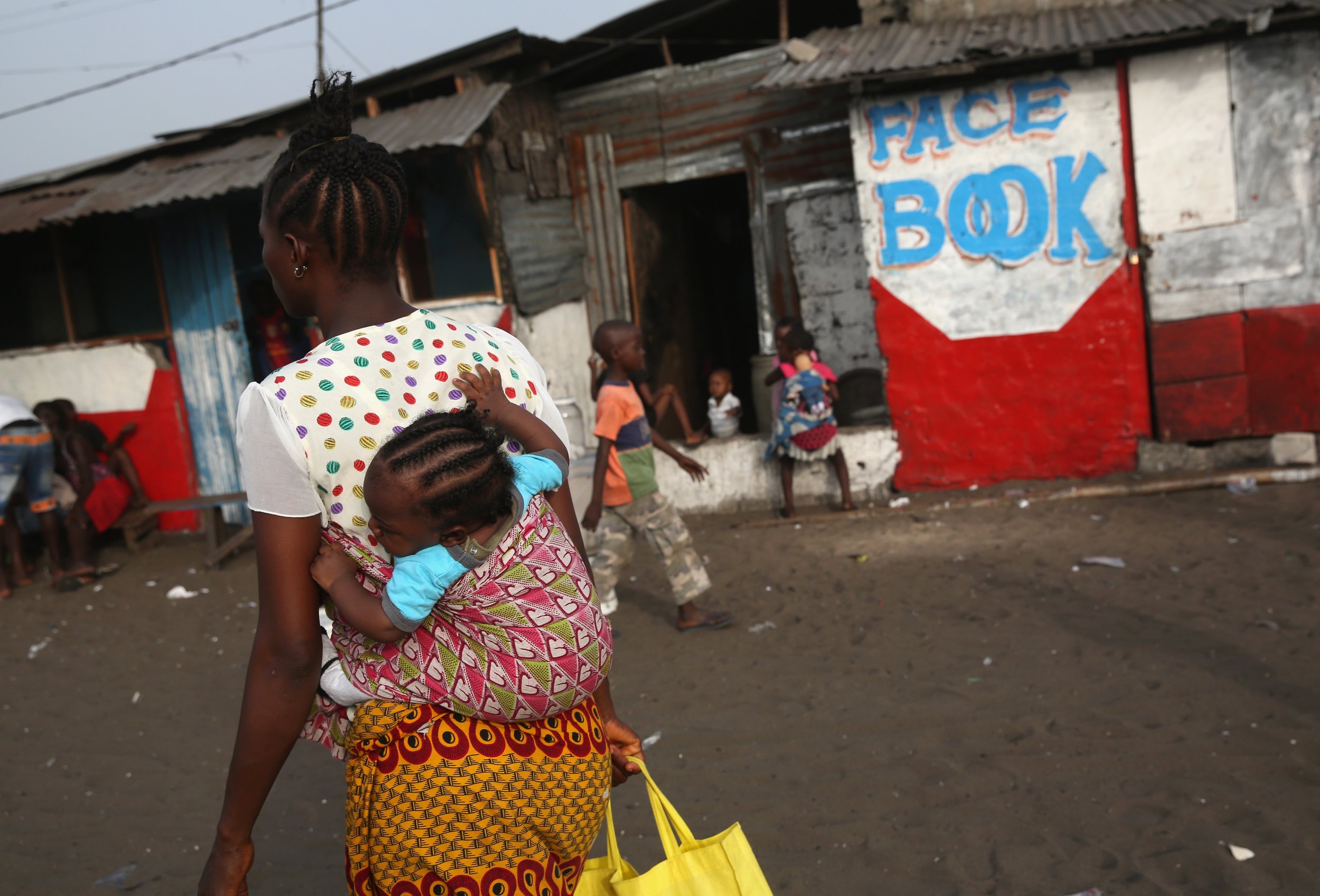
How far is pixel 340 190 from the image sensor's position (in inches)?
59.7

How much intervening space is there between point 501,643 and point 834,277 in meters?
7.22

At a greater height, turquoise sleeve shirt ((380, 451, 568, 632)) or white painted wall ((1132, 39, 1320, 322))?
white painted wall ((1132, 39, 1320, 322))

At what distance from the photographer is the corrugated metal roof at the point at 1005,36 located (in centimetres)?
615

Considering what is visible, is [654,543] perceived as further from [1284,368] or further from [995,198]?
[1284,368]

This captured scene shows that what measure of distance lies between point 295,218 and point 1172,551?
5371mm

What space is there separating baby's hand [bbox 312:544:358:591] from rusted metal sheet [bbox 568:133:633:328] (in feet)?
25.1

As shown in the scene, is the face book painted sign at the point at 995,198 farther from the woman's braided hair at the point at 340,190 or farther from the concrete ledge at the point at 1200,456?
the woman's braided hair at the point at 340,190

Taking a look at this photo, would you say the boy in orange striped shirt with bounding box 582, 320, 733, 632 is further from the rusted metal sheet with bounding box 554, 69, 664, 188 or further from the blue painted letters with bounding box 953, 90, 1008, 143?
the rusted metal sheet with bounding box 554, 69, 664, 188

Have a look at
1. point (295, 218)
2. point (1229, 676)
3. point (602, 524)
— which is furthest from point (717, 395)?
point (295, 218)

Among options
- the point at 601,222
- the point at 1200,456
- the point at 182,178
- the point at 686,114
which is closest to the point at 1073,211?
the point at 1200,456

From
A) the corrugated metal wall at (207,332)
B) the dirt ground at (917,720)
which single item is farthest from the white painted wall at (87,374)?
the dirt ground at (917,720)

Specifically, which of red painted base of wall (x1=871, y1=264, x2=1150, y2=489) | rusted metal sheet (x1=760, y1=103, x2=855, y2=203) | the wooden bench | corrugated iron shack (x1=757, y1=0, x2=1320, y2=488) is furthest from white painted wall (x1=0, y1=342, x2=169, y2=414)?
red painted base of wall (x1=871, y1=264, x2=1150, y2=489)

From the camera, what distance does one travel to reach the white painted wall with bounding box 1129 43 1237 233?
6.58 meters

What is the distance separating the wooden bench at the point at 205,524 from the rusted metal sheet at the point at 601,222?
3612 millimetres
